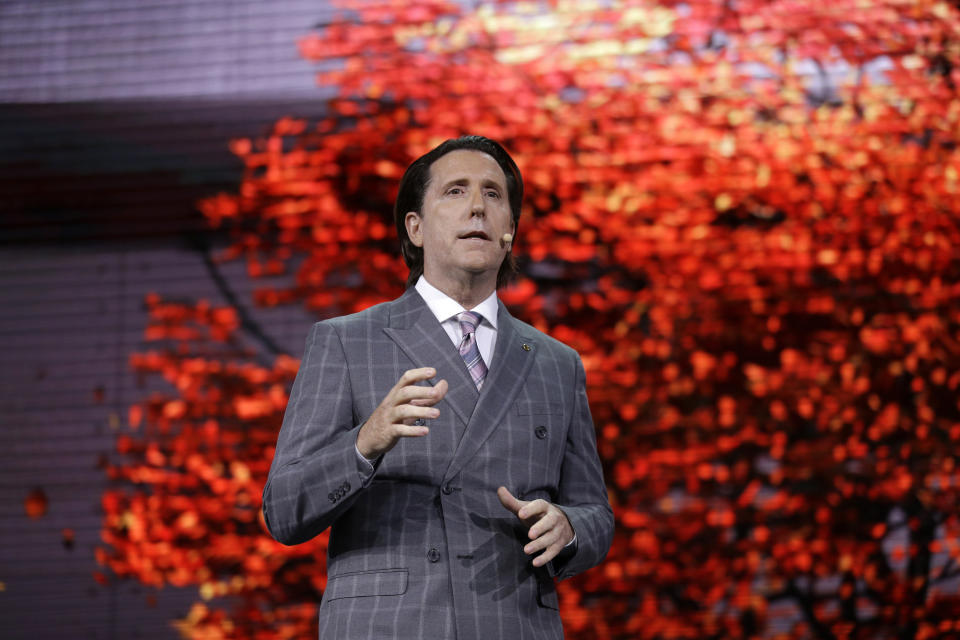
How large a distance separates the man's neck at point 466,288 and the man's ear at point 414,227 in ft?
0.42

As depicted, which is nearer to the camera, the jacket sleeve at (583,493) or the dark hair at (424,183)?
the jacket sleeve at (583,493)

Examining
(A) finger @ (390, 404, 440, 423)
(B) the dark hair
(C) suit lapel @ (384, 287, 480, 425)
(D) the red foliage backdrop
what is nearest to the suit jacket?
(C) suit lapel @ (384, 287, 480, 425)

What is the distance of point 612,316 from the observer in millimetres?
3021

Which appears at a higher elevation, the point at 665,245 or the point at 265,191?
the point at 265,191

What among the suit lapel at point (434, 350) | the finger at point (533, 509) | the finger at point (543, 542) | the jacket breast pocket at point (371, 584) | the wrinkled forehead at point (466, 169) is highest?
the wrinkled forehead at point (466, 169)

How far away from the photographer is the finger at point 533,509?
3.93 feet

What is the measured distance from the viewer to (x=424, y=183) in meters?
1.54

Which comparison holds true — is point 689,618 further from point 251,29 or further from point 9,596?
point 251,29

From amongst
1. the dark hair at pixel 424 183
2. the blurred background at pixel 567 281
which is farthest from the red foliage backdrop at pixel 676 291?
the dark hair at pixel 424 183

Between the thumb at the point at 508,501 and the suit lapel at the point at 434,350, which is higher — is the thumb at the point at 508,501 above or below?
below

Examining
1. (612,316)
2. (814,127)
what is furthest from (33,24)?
(814,127)

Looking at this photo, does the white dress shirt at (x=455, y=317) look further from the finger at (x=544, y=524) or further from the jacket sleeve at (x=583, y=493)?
the finger at (x=544, y=524)

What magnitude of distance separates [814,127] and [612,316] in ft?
2.87

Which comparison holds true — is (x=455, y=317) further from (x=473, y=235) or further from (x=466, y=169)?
(x=466, y=169)
